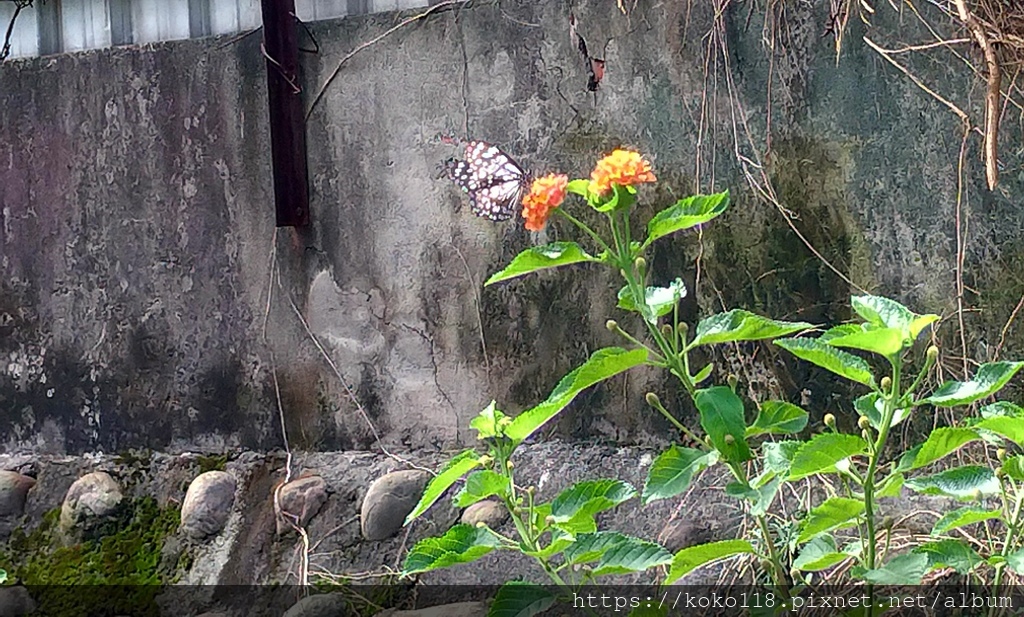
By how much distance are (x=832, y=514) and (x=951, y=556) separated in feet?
0.53

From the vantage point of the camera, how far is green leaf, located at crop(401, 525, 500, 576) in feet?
4.66

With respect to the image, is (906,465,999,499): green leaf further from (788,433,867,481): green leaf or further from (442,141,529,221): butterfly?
(442,141,529,221): butterfly

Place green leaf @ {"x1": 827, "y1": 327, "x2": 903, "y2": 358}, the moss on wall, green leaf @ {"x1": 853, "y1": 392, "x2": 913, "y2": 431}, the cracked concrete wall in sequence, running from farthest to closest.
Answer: the moss on wall
the cracked concrete wall
green leaf @ {"x1": 853, "y1": 392, "x2": 913, "y2": 431}
green leaf @ {"x1": 827, "y1": 327, "x2": 903, "y2": 358}

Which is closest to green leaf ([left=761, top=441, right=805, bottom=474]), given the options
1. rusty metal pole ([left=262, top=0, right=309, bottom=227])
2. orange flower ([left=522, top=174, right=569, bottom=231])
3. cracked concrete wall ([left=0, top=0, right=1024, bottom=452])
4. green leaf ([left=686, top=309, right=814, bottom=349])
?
green leaf ([left=686, top=309, right=814, bottom=349])

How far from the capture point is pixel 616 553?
1418 mm

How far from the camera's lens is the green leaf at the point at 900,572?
130cm

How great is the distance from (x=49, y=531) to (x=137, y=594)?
44cm

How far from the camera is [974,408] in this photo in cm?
236

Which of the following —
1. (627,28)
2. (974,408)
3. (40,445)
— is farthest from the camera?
(40,445)

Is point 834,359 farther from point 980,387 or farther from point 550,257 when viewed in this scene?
point 550,257

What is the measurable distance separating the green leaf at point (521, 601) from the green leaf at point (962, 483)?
1.57 feet

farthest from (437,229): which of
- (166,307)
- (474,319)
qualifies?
(166,307)

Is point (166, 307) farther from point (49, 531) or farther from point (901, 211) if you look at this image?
point (901, 211)

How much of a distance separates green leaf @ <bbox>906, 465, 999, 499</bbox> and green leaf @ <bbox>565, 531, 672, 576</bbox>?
0.32 metres
